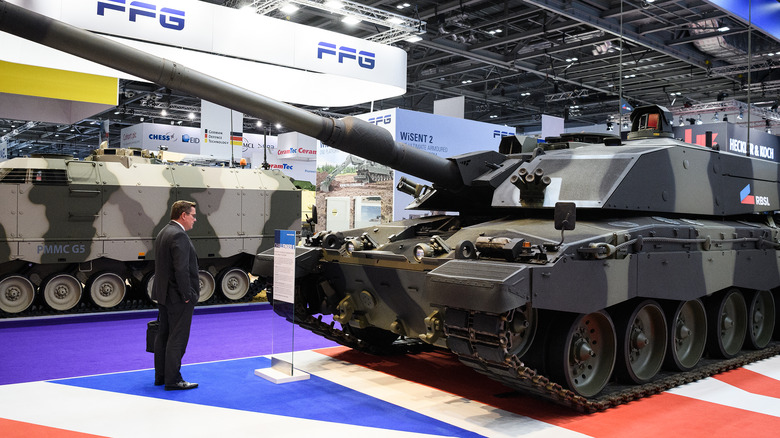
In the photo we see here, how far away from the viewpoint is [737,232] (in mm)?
8219

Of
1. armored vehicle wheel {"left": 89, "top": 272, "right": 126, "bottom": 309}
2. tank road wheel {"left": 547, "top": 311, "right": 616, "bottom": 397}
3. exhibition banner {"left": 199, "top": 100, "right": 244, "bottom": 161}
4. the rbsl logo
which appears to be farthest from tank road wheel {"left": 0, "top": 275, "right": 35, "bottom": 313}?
the rbsl logo

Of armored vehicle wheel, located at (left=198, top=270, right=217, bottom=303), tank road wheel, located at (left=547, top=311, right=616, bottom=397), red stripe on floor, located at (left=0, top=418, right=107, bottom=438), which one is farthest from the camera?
armored vehicle wheel, located at (left=198, top=270, right=217, bottom=303)

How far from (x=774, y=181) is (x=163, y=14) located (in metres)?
9.74

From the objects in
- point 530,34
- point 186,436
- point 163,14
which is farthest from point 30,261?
point 530,34

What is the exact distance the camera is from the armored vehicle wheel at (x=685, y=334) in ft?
24.2

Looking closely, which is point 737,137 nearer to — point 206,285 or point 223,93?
point 206,285

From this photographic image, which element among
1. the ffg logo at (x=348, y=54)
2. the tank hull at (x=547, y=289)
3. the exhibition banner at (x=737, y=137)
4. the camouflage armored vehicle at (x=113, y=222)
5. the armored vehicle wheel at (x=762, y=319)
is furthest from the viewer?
the exhibition banner at (x=737, y=137)

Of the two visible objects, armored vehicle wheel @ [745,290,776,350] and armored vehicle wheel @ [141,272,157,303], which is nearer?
armored vehicle wheel @ [745,290,776,350]

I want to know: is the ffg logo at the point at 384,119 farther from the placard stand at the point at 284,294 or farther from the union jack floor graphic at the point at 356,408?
the union jack floor graphic at the point at 356,408

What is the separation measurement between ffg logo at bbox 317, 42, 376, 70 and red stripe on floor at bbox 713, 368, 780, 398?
9034 mm

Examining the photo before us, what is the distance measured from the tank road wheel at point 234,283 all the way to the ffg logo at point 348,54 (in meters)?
4.44

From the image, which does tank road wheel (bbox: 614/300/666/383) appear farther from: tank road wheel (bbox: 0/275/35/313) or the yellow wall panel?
the yellow wall panel

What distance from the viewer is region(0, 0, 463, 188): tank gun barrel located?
502cm

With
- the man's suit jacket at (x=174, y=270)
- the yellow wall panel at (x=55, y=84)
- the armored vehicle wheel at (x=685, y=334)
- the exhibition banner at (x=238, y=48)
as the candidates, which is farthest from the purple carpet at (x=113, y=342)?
the yellow wall panel at (x=55, y=84)
